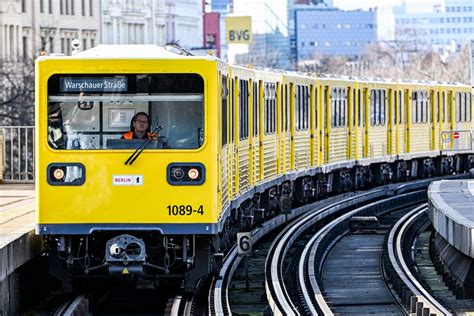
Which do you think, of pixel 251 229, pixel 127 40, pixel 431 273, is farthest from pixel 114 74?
pixel 127 40

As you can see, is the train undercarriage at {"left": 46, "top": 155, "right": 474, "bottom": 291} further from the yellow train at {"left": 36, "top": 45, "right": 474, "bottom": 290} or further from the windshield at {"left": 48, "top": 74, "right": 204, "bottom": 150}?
the windshield at {"left": 48, "top": 74, "right": 204, "bottom": 150}

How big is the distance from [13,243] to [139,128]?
188cm

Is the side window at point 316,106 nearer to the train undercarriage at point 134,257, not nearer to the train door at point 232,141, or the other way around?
the train door at point 232,141

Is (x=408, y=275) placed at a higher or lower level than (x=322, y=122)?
lower

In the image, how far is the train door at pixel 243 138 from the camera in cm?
2289

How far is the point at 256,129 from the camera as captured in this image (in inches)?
999

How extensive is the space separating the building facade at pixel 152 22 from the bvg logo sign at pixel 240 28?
4608 millimetres

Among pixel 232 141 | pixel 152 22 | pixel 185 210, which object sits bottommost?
pixel 185 210

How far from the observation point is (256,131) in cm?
2542

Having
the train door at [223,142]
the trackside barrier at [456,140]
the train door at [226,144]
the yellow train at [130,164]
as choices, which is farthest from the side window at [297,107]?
the trackside barrier at [456,140]

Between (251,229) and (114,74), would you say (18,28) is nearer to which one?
(251,229)

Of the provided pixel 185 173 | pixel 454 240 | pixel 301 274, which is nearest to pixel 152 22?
pixel 301 274

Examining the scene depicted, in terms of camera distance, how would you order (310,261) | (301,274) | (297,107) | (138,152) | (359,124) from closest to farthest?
(138,152) < (301,274) < (310,261) < (297,107) < (359,124)

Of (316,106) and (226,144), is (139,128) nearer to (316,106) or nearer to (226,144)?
(226,144)
